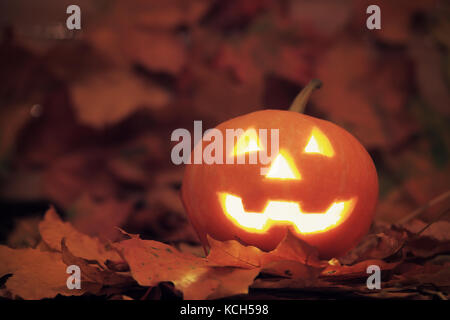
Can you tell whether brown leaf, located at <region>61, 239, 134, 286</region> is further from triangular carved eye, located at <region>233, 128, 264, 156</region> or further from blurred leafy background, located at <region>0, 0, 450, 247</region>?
blurred leafy background, located at <region>0, 0, 450, 247</region>

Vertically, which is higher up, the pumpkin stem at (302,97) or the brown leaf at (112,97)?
the brown leaf at (112,97)

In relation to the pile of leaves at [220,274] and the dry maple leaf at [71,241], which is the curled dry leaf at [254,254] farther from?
the dry maple leaf at [71,241]

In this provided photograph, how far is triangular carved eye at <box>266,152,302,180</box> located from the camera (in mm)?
500

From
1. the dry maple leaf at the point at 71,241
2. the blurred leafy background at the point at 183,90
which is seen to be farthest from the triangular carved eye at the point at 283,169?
the blurred leafy background at the point at 183,90

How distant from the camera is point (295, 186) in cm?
49

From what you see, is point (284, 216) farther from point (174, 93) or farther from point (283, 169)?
point (174, 93)

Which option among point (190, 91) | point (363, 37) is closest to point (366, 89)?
point (363, 37)

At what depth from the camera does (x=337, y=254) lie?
56 centimetres

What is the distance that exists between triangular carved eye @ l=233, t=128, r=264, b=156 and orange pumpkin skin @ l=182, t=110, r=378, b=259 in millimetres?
12

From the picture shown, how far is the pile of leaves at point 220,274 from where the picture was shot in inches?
15.5

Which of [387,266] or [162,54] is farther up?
[162,54]
